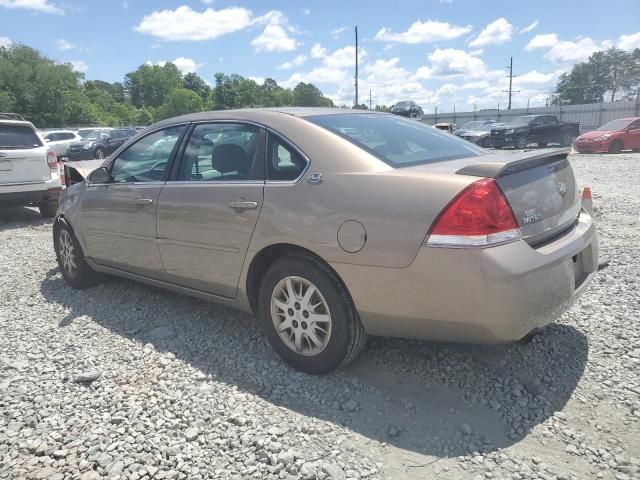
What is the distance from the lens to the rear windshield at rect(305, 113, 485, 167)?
306 cm

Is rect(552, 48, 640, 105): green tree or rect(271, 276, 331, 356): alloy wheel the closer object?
rect(271, 276, 331, 356): alloy wheel

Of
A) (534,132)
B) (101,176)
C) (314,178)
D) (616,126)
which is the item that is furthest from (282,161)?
(534,132)

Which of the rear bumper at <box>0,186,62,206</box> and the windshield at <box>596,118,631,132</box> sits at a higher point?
the windshield at <box>596,118,631,132</box>

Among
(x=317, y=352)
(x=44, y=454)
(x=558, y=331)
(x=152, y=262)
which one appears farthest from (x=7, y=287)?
(x=558, y=331)

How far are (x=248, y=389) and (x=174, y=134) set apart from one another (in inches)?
81.2

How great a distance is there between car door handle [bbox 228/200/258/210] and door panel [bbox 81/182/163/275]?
876mm

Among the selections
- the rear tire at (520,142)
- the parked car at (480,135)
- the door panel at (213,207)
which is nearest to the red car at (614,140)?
the rear tire at (520,142)

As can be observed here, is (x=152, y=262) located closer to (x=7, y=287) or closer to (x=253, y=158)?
(x=253, y=158)

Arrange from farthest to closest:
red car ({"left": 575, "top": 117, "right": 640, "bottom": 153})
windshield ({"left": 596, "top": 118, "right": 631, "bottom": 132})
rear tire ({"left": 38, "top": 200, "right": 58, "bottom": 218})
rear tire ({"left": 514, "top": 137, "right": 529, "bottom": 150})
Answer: rear tire ({"left": 514, "top": 137, "right": 529, "bottom": 150}) → windshield ({"left": 596, "top": 118, "right": 631, "bottom": 132}) → red car ({"left": 575, "top": 117, "right": 640, "bottom": 153}) → rear tire ({"left": 38, "top": 200, "right": 58, "bottom": 218})

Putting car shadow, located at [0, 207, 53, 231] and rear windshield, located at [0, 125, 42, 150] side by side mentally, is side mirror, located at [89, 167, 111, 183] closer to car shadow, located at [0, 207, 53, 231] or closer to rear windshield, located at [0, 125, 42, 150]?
rear windshield, located at [0, 125, 42, 150]

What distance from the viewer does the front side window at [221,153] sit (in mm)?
3391

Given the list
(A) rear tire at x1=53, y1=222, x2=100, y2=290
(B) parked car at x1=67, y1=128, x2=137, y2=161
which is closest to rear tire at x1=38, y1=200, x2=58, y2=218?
(A) rear tire at x1=53, y1=222, x2=100, y2=290

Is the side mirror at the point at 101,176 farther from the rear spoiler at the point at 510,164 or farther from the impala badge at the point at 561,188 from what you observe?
the impala badge at the point at 561,188

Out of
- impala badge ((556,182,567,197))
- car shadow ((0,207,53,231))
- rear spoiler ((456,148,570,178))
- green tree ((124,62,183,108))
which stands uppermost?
green tree ((124,62,183,108))
